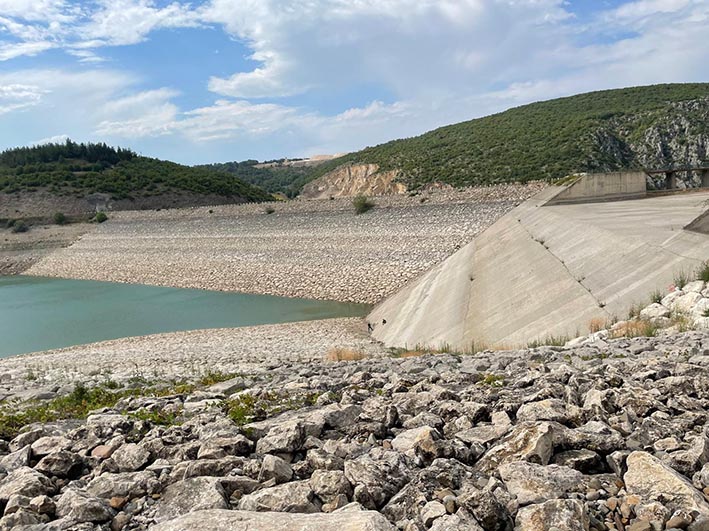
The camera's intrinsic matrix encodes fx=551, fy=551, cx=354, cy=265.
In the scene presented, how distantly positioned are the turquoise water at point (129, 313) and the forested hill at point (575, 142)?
27.1m

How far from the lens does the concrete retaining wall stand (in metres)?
24.8

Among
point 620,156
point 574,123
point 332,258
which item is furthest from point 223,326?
point 574,123

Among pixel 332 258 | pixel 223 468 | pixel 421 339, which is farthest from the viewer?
pixel 332 258

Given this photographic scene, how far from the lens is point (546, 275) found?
560 inches

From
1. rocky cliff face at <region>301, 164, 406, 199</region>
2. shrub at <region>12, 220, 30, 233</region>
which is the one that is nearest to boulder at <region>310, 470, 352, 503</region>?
rocky cliff face at <region>301, 164, 406, 199</region>

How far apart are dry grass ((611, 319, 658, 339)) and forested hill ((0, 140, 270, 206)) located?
202ft

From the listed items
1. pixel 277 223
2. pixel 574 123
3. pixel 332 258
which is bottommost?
pixel 332 258

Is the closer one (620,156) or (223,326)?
(223,326)

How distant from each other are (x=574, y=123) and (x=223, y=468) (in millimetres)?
59910

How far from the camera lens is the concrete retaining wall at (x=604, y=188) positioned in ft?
81.5

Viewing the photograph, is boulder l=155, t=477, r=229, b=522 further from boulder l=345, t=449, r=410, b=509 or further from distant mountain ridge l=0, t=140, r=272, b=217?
distant mountain ridge l=0, t=140, r=272, b=217

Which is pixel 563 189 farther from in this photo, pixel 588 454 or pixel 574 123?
pixel 574 123

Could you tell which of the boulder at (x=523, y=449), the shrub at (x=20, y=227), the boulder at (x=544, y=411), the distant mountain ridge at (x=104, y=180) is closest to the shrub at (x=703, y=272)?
the boulder at (x=544, y=411)

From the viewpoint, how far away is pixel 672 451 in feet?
10.5
